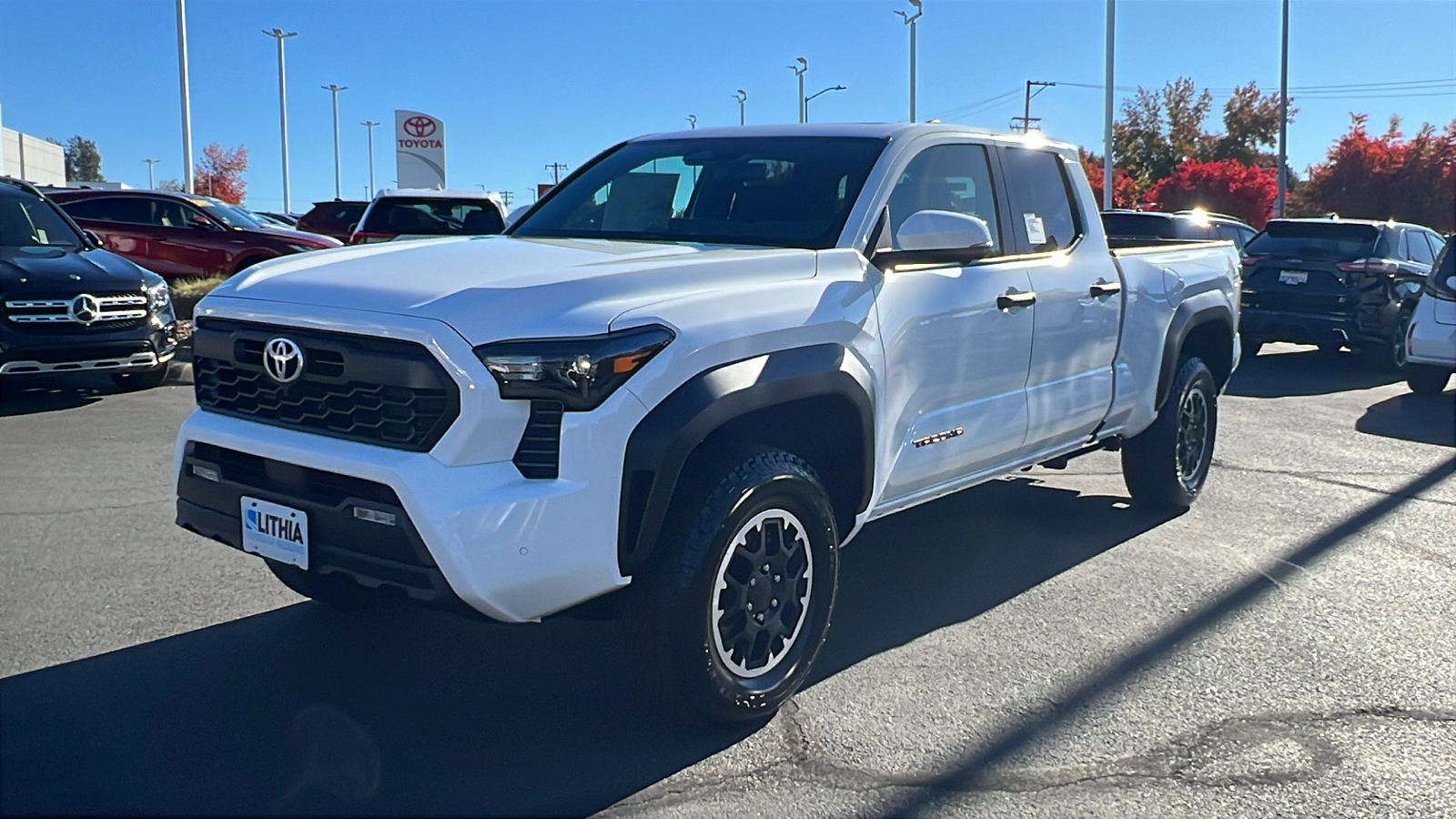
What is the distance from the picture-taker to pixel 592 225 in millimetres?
5121

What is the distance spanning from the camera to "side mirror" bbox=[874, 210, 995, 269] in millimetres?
4328

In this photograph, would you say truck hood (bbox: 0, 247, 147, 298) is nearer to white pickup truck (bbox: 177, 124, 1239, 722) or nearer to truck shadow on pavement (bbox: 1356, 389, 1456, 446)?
white pickup truck (bbox: 177, 124, 1239, 722)

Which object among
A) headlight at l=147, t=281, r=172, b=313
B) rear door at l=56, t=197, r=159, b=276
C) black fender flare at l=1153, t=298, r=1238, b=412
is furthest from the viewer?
rear door at l=56, t=197, r=159, b=276

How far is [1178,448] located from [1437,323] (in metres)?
6.13

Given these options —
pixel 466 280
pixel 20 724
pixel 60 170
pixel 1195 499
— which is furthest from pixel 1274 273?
pixel 60 170

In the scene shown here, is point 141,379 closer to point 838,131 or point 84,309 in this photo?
point 84,309

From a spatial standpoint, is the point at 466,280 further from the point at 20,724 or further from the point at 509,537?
the point at 20,724

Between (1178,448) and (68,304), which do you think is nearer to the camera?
(1178,448)

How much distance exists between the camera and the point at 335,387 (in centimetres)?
356

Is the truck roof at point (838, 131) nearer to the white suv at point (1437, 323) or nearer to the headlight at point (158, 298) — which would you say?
the headlight at point (158, 298)

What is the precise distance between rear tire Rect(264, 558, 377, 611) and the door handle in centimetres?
265

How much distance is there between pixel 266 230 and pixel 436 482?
13.8 meters

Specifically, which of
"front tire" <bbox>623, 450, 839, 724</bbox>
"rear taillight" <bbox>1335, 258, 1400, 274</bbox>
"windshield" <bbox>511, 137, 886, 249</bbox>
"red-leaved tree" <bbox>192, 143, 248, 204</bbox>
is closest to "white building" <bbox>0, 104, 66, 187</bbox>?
"red-leaved tree" <bbox>192, 143, 248, 204</bbox>

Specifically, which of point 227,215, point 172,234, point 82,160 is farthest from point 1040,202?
point 82,160
